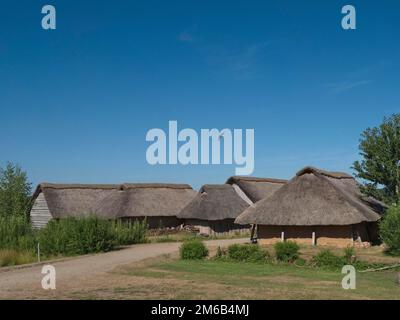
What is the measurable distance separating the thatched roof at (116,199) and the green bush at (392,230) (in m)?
22.4

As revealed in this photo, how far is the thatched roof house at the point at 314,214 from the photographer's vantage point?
2938cm

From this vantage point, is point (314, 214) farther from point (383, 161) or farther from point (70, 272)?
point (70, 272)

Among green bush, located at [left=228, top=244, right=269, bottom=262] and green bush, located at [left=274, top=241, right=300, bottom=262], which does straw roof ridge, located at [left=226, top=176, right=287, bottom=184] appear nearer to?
green bush, located at [left=228, top=244, right=269, bottom=262]

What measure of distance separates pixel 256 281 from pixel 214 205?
2577cm

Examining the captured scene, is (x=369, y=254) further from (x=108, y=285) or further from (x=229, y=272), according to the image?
(x=108, y=285)

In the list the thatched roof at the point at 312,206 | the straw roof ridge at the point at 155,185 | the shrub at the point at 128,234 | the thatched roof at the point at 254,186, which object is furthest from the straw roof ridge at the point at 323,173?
the straw roof ridge at the point at 155,185

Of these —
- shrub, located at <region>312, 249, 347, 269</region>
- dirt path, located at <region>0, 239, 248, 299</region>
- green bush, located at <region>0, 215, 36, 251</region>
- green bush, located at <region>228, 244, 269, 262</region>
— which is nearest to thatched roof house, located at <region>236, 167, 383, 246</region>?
green bush, located at <region>228, 244, 269, 262</region>

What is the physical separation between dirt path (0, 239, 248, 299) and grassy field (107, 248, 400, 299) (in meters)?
1.29

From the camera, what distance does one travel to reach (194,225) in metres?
43.2

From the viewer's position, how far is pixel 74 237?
25688mm

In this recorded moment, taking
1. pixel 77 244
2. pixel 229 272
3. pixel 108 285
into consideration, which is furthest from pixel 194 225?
pixel 108 285

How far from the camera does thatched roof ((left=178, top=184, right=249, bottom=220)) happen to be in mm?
41844
